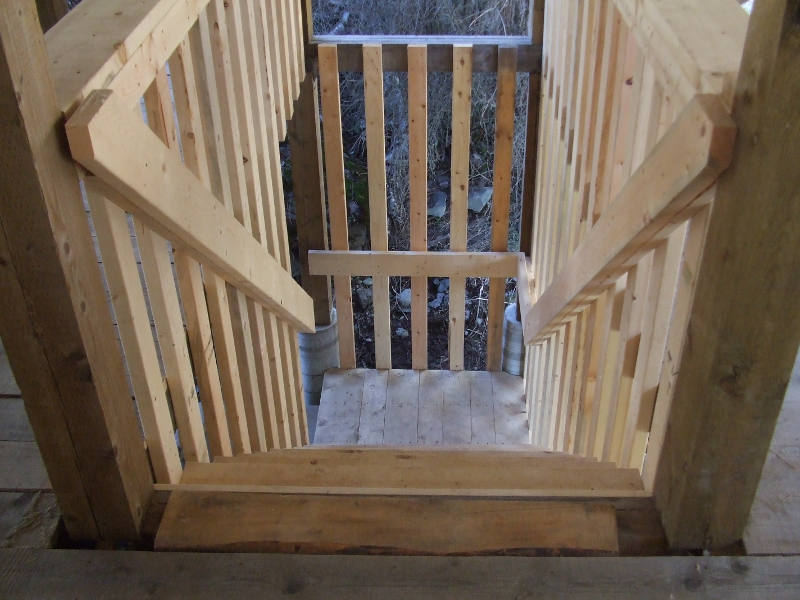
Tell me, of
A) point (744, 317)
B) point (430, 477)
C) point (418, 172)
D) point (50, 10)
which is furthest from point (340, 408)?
point (744, 317)

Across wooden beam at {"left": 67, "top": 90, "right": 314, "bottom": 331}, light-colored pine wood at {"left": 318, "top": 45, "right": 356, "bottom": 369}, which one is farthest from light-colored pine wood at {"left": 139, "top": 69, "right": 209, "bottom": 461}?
light-colored pine wood at {"left": 318, "top": 45, "right": 356, "bottom": 369}

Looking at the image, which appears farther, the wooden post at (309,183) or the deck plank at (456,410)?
the deck plank at (456,410)

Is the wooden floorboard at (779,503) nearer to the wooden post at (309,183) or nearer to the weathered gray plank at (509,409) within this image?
the weathered gray plank at (509,409)

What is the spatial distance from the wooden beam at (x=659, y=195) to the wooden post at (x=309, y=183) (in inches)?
93.6

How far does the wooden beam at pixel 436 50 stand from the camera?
4.02 metres

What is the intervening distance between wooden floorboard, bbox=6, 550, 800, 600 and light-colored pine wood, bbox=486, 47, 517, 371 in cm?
316

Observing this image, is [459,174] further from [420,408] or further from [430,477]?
[430,477]

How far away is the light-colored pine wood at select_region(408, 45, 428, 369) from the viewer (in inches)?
158

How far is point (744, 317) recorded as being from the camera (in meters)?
1.18

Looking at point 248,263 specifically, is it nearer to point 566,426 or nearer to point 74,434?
point 74,434

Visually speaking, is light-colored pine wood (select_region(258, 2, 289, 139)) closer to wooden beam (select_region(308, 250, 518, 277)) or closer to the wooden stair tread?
wooden beam (select_region(308, 250, 518, 277))

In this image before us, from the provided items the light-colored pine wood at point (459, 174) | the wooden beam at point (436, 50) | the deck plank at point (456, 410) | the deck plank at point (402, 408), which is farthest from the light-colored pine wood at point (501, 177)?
the deck plank at point (402, 408)

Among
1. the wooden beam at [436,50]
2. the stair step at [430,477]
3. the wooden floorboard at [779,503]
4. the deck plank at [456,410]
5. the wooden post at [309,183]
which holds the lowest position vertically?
the deck plank at [456,410]

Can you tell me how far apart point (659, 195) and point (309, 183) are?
10.9 ft
